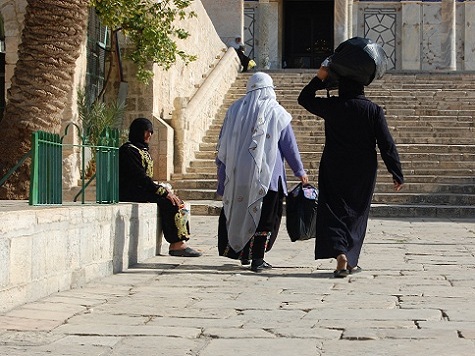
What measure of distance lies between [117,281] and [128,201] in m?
1.86

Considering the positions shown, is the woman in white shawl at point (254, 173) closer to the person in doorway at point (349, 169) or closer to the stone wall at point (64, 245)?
the person in doorway at point (349, 169)

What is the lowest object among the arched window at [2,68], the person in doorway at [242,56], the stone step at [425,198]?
the stone step at [425,198]

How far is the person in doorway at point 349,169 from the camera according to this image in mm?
8531

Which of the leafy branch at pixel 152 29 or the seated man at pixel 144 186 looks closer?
the seated man at pixel 144 186

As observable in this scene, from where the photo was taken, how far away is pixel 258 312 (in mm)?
6520

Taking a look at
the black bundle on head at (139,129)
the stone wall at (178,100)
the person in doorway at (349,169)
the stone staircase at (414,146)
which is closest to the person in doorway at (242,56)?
the stone staircase at (414,146)

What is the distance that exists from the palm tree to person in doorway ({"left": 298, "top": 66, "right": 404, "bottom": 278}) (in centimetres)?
560

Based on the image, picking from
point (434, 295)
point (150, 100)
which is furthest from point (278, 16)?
point (434, 295)

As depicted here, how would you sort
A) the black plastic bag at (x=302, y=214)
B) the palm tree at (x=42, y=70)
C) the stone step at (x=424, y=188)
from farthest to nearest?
the stone step at (x=424, y=188)
the palm tree at (x=42, y=70)
the black plastic bag at (x=302, y=214)

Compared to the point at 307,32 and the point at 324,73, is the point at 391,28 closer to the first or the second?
Answer: the point at 307,32

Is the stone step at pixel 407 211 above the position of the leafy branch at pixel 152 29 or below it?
below

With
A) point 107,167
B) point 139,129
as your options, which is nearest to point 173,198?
point 139,129

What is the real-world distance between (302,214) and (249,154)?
692 millimetres

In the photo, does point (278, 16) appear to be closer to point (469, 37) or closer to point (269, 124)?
point (469, 37)
